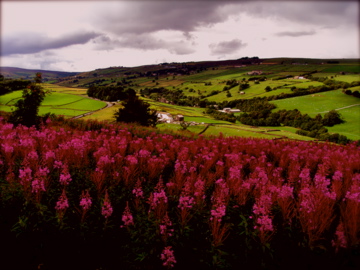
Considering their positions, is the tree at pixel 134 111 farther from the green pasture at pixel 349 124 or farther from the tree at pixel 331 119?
the tree at pixel 331 119

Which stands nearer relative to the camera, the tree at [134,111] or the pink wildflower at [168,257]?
the pink wildflower at [168,257]

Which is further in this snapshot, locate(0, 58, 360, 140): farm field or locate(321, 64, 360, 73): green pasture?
locate(321, 64, 360, 73): green pasture

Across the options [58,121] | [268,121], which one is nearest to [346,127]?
[268,121]

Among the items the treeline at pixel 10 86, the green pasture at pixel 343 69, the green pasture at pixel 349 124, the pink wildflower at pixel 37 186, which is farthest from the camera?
the green pasture at pixel 343 69

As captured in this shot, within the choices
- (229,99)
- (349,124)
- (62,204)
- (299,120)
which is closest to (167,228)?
(62,204)

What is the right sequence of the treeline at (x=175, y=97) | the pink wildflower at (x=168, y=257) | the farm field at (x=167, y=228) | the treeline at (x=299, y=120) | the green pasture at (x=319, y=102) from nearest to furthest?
the pink wildflower at (x=168, y=257) < the farm field at (x=167, y=228) < the treeline at (x=299, y=120) < the green pasture at (x=319, y=102) < the treeline at (x=175, y=97)

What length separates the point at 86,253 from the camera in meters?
3.68

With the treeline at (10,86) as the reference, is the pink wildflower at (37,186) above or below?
below

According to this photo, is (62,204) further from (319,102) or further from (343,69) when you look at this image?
(343,69)

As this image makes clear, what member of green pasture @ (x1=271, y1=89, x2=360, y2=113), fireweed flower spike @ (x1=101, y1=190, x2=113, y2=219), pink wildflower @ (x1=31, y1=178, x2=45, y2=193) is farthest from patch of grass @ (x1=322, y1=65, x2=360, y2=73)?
pink wildflower @ (x1=31, y1=178, x2=45, y2=193)

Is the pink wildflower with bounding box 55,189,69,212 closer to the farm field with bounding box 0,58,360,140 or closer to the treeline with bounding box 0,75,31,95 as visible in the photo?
the farm field with bounding box 0,58,360,140

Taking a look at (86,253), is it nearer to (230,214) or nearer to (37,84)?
(230,214)

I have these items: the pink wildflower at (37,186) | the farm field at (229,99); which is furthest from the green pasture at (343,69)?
the pink wildflower at (37,186)

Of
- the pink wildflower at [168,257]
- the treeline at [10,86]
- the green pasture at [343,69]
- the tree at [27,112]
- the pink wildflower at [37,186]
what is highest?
the green pasture at [343,69]
